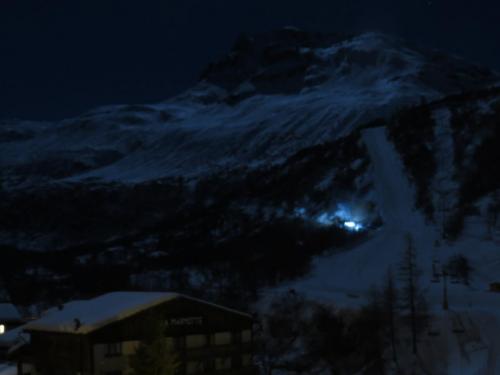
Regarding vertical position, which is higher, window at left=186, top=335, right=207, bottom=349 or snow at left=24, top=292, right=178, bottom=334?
snow at left=24, top=292, right=178, bottom=334

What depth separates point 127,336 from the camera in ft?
137

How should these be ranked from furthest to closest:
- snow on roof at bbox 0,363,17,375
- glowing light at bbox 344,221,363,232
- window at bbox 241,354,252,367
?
1. glowing light at bbox 344,221,363,232
2. snow on roof at bbox 0,363,17,375
3. window at bbox 241,354,252,367

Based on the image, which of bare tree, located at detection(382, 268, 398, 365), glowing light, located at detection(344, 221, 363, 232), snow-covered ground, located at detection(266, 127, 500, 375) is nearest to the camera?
snow-covered ground, located at detection(266, 127, 500, 375)

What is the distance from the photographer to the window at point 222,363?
46188 millimetres

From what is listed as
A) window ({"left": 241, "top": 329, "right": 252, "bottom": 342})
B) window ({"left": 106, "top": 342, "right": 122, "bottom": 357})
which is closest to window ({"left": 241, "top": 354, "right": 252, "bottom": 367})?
window ({"left": 241, "top": 329, "right": 252, "bottom": 342})

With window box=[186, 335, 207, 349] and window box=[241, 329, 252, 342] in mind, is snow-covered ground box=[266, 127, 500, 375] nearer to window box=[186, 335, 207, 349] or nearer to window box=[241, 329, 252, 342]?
window box=[241, 329, 252, 342]

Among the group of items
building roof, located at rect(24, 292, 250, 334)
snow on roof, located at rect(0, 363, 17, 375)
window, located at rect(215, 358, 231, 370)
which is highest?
building roof, located at rect(24, 292, 250, 334)

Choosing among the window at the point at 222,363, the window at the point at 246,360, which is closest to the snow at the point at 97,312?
the window at the point at 222,363

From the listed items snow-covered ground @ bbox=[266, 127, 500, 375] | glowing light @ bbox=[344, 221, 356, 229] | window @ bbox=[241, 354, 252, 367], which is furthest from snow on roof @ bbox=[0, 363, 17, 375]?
glowing light @ bbox=[344, 221, 356, 229]

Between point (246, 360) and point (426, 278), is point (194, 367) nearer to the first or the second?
point (246, 360)

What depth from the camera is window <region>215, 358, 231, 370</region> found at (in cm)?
4619

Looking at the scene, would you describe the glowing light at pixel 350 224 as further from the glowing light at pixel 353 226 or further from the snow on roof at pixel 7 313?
the snow on roof at pixel 7 313

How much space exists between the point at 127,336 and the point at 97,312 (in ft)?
8.36

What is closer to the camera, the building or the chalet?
the building
